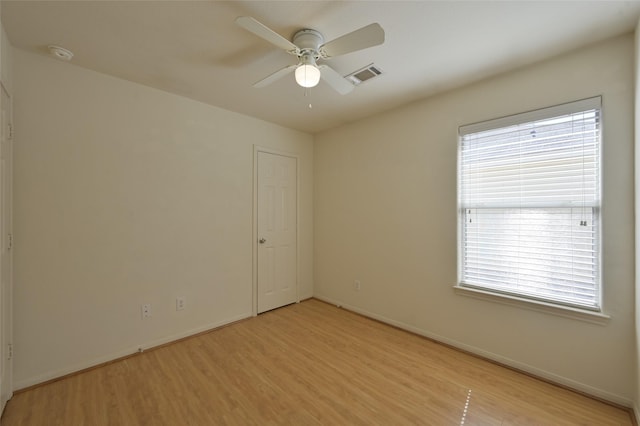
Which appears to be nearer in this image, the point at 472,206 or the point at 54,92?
the point at 54,92

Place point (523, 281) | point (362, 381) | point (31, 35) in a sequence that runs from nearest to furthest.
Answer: point (31, 35)
point (362, 381)
point (523, 281)

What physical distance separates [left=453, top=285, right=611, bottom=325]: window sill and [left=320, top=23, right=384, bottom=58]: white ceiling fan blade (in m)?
2.25

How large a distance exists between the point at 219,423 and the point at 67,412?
1048 mm

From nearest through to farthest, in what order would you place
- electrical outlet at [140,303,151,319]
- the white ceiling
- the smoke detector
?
the white ceiling
the smoke detector
electrical outlet at [140,303,151,319]

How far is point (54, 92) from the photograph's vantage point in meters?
2.15

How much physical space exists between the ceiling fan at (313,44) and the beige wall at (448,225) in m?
1.40

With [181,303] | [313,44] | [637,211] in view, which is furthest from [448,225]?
[181,303]

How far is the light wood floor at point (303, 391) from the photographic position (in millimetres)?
1768

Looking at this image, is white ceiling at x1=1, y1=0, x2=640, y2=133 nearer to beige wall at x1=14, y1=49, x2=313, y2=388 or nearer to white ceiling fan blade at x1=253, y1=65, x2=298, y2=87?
white ceiling fan blade at x1=253, y1=65, x2=298, y2=87

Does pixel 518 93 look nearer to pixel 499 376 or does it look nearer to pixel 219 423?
pixel 499 376

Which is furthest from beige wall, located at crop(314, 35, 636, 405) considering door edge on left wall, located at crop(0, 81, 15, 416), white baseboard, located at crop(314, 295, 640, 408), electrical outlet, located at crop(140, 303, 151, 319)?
door edge on left wall, located at crop(0, 81, 15, 416)

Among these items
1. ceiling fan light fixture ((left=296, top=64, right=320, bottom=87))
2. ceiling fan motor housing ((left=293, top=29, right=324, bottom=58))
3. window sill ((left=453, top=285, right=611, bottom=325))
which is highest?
ceiling fan motor housing ((left=293, top=29, right=324, bottom=58))

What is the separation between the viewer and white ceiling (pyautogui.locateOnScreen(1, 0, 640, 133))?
1.62 metres

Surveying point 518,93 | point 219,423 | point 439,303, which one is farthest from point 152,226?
point 518,93
